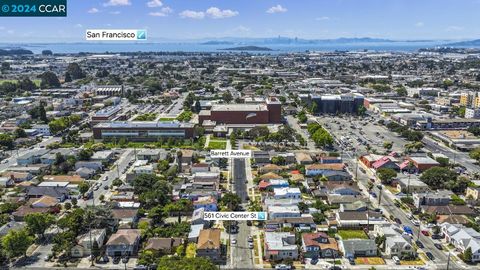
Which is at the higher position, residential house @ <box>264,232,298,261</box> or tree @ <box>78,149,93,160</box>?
tree @ <box>78,149,93,160</box>

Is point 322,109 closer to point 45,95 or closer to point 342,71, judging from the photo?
point 45,95

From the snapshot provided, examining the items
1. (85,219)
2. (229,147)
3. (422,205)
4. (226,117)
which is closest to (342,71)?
(226,117)

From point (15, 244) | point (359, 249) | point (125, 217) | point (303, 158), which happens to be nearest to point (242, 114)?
point (303, 158)

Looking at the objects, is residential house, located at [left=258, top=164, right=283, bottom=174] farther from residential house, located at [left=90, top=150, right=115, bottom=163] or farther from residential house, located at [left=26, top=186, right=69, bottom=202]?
residential house, located at [left=26, top=186, right=69, bottom=202]

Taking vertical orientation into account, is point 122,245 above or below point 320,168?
below

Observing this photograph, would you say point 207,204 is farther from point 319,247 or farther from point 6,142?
point 6,142

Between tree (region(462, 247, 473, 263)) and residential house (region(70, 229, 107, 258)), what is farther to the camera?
residential house (region(70, 229, 107, 258))

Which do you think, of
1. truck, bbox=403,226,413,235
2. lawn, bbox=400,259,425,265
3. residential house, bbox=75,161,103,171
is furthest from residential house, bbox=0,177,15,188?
truck, bbox=403,226,413,235
